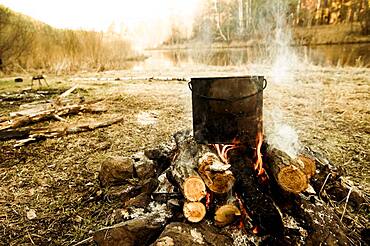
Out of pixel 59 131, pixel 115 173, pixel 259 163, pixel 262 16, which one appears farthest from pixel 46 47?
pixel 262 16

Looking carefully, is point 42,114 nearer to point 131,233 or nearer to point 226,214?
point 131,233

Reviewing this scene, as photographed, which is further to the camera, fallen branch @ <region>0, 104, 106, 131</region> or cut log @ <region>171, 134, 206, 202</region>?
fallen branch @ <region>0, 104, 106, 131</region>

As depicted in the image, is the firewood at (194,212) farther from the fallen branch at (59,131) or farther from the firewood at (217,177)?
the fallen branch at (59,131)

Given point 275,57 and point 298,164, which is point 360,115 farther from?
point 275,57

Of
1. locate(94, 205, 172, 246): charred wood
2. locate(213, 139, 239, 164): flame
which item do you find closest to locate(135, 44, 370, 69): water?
locate(213, 139, 239, 164): flame

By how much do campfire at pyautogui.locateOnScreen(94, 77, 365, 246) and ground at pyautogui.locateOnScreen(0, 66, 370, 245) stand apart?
49 centimetres

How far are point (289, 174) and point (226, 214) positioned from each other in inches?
19.7

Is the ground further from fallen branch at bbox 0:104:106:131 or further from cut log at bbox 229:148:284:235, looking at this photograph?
cut log at bbox 229:148:284:235

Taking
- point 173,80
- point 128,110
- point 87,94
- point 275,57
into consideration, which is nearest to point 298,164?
point 128,110

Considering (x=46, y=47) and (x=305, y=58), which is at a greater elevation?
(x=46, y=47)

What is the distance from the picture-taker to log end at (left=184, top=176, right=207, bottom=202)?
179 centimetres

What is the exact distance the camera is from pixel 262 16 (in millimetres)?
26438

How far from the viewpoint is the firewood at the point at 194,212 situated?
175 cm

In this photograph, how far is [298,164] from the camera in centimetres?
190
